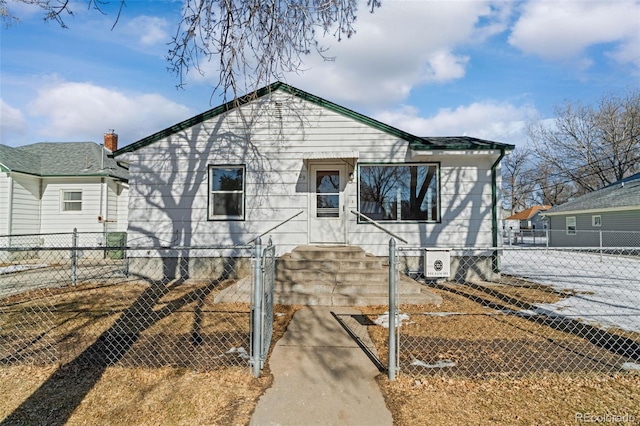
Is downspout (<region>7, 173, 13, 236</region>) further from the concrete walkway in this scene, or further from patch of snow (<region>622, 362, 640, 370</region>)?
patch of snow (<region>622, 362, 640, 370</region>)

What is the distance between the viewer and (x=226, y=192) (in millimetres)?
9078

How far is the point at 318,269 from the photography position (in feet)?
23.7

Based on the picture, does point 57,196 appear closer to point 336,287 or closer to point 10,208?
point 10,208

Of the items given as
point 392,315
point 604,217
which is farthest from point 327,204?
point 604,217

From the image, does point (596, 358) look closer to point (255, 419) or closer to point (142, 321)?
point (255, 419)

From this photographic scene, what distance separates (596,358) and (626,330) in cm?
156

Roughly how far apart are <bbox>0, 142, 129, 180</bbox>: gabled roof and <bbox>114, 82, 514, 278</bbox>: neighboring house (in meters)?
6.38

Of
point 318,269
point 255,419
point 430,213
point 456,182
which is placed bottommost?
point 255,419

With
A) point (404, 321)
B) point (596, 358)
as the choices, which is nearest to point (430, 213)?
point (404, 321)

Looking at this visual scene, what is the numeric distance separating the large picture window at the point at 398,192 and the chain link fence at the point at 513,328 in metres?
1.76

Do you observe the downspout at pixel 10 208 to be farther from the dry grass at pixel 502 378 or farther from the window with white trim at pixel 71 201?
the dry grass at pixel 502 378

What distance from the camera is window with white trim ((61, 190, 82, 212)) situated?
14.2m

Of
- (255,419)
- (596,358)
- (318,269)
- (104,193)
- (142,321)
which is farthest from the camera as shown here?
(104,193)

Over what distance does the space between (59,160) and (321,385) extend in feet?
56.0
